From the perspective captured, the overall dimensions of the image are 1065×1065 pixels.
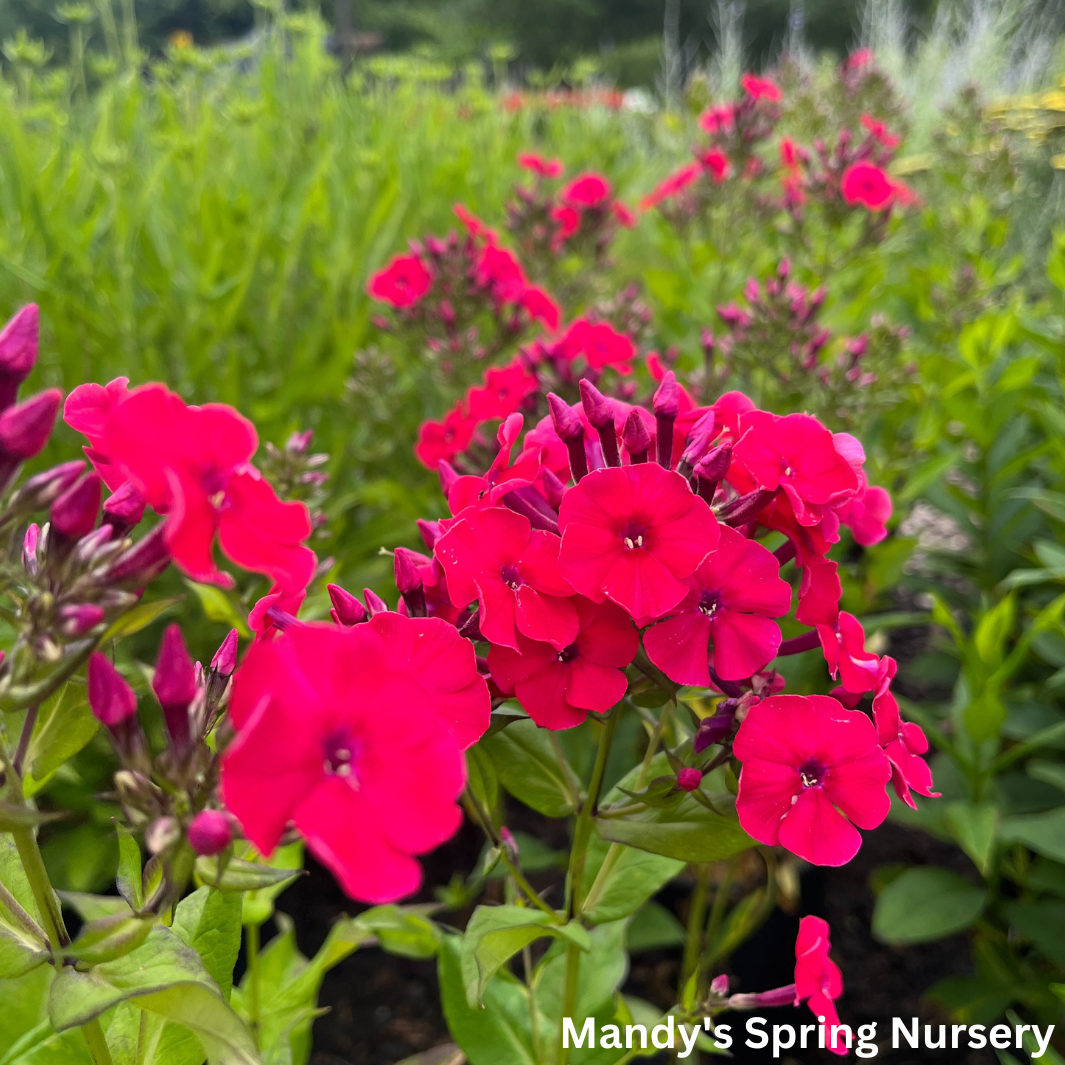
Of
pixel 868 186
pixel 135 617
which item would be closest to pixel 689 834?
pixel 135 617

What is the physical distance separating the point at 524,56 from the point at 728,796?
1167 inches

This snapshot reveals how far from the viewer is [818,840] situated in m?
0.79

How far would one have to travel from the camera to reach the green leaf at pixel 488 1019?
1121 mm

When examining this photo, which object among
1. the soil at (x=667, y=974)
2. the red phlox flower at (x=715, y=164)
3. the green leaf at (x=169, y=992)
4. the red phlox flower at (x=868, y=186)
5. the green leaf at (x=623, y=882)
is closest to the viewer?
the green leaf at (x=169, y=992)

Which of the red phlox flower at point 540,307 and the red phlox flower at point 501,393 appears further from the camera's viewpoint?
the red phlox flower at point 540,307

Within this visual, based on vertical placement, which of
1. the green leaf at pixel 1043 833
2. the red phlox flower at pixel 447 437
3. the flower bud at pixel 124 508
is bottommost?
the green leaf at pixel 1043 833

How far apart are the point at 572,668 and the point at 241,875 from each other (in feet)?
1.02

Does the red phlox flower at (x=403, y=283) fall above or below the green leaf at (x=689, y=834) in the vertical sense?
above

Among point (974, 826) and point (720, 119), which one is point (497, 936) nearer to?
point (974, 826)

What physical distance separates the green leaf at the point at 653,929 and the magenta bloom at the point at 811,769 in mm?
1227

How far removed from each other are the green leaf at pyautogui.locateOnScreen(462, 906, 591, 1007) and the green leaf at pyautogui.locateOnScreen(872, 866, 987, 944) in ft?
4.17

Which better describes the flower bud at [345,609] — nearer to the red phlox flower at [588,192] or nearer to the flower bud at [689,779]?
the flower bud at [689,779]

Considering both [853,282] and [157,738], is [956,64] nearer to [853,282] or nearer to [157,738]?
[853,282]

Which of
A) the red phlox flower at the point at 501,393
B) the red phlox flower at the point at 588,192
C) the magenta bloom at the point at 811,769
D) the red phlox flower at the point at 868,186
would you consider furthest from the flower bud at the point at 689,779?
the red phlox flower at the point at 588,192
